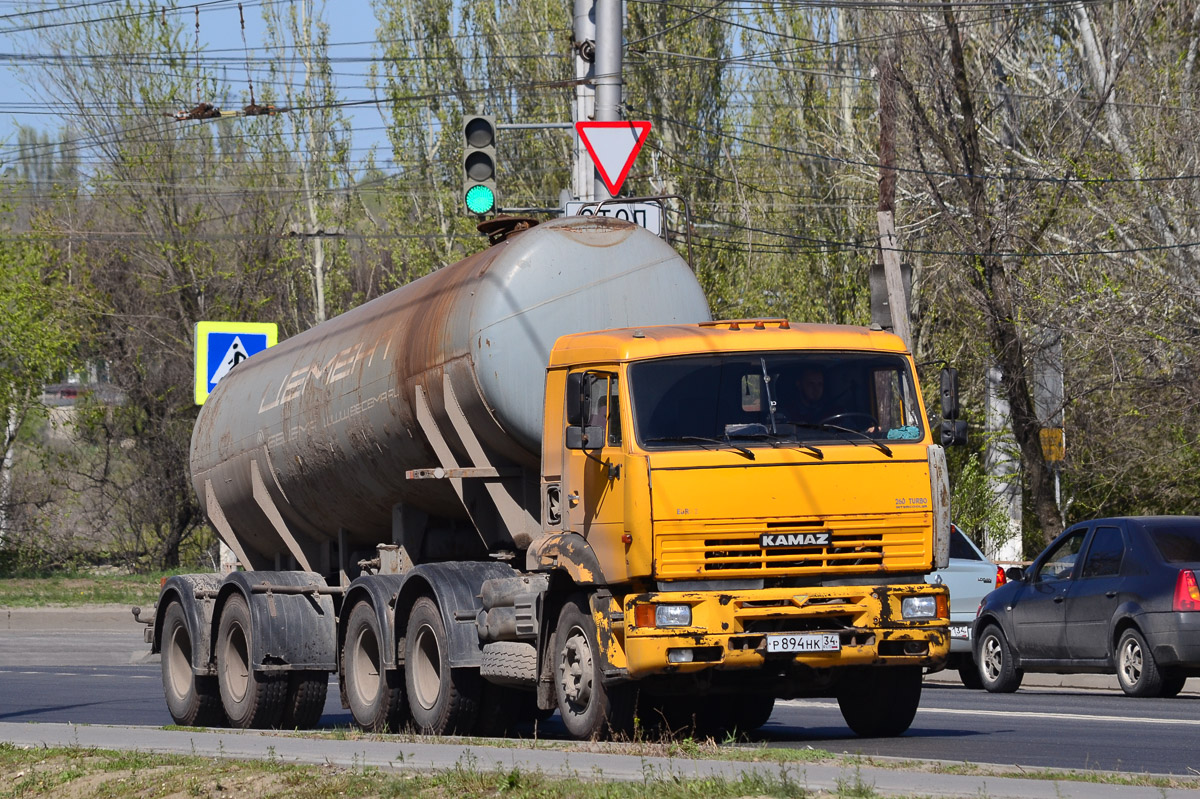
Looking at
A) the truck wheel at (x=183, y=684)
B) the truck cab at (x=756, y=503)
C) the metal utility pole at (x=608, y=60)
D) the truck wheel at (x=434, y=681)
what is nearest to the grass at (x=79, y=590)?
the truck wheel at (x=183, y=684)

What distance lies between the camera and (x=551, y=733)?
13211 mm

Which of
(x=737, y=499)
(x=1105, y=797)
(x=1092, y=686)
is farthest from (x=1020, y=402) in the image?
(x=1105, y=797)

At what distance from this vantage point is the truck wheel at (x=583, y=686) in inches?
411

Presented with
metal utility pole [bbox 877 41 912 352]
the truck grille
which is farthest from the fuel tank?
metal utility pole [bbox 877 41 912 352]

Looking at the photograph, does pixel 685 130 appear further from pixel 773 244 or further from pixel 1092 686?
pixel 1092 686

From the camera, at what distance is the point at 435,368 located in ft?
40.3

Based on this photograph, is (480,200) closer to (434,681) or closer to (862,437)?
(434,681)

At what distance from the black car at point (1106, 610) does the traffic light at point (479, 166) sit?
639 cm

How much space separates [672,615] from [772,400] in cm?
148

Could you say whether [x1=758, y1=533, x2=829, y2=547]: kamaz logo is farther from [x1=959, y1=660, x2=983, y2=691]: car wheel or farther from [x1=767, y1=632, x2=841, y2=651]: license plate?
[x1=959, y1=660, x2=983, y2=691]: car wheel

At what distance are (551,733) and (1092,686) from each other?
7512 millimetres

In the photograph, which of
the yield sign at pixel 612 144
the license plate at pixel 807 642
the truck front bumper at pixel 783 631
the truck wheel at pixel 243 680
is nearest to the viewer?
the truck front bumper at pixel 783 631

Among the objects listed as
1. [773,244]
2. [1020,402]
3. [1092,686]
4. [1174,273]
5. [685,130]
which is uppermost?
[685,130]

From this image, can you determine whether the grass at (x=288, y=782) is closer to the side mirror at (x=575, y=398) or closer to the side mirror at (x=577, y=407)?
the side mirror at (x=577, y=407)
